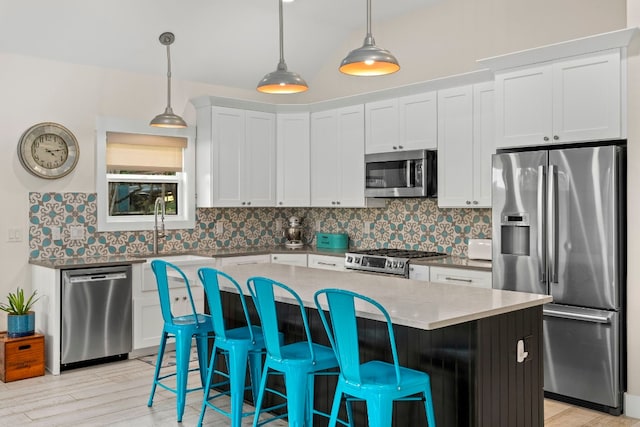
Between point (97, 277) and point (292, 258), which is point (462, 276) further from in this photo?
point (97, 277)

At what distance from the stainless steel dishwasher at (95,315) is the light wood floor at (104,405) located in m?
0.23

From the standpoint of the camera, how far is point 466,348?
8.74 ft

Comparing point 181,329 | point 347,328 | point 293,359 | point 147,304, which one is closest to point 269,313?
point 293,359

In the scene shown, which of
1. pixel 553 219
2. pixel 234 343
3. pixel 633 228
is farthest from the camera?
pixel 553 219

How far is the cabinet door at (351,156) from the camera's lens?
5914 millimetres

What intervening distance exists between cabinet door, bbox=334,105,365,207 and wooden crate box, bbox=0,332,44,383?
3064mm

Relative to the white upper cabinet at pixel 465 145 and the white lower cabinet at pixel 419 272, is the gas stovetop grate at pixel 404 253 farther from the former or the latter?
the white upper cabinet at pixel 465 145

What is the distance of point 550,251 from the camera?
4062 millimetres

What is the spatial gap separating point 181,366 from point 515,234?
2491mm

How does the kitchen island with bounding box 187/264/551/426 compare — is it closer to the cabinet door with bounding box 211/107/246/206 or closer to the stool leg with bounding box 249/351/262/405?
the stool leg with bounding box 249/351/262/405

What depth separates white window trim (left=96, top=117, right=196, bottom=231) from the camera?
5.56 m

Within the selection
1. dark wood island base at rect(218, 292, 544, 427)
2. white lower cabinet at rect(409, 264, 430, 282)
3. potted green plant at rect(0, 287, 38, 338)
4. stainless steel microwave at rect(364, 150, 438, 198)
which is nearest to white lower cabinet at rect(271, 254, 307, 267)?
stainless steel microwave at rect(364, 150, 438, 198)

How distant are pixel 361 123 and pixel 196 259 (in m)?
2.11

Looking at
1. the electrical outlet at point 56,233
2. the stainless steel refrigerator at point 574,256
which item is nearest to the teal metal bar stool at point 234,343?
the stainless steel refrigerator at point 574,256
